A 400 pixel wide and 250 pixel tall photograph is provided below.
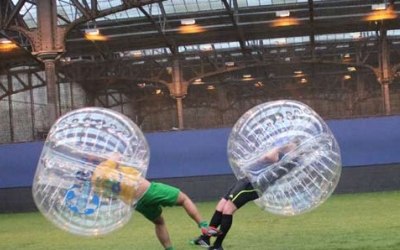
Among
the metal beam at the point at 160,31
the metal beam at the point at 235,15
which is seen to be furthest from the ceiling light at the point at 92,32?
Answer: the metal beam at the point at 235,15

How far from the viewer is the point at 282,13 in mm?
29156

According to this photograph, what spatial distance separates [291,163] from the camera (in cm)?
689

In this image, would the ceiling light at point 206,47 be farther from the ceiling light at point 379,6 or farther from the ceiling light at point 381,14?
the ceiling light at point 379,6

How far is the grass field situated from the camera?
8.25 m

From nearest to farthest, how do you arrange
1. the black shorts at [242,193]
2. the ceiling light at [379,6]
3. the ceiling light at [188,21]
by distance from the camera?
the black shorts at [242,193] → the ceiling light at [379,6] → the ceiling light at [188,21]

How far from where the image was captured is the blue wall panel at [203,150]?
57.4 feet

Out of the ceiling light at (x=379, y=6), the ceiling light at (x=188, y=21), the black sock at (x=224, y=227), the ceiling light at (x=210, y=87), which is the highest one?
the ceiling light at (x=379, y=6)

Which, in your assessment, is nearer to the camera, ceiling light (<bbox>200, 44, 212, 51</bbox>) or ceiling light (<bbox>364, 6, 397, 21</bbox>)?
ceiling light (<bbox>364, 6, 397, 21</bbox>)

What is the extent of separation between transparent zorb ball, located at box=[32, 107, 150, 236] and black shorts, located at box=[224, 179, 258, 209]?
155cm

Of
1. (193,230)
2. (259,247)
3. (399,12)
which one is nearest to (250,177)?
(259,247)

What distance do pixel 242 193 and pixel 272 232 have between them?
2633 millimetres

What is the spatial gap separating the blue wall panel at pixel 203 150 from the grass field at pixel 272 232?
9.82 ft

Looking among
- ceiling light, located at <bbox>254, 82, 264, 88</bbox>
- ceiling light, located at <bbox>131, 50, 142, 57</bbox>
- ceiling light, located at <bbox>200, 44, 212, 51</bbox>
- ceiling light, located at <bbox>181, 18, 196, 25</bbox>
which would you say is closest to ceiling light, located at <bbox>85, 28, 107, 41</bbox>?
ceiling light, located at <bbox>181, 18, 196, 25</bbox>

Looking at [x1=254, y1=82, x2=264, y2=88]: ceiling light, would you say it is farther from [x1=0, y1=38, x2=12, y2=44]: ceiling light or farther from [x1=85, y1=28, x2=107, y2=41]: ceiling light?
[x1=0, y1=38, x2=12, y2=44]: ceiling light
